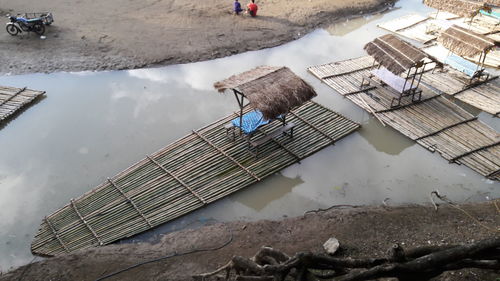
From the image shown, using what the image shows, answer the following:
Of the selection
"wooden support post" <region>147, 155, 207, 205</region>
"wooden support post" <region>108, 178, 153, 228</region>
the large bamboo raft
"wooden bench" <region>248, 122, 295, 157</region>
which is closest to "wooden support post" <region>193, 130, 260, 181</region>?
"wooden bench" <region>248, 122, 295, 157</region>

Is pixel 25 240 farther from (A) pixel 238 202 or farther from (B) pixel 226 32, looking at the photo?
(B) pixel 226 32

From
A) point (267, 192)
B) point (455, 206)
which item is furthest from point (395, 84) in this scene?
point (267, 192)

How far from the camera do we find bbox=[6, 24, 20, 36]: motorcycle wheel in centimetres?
1295

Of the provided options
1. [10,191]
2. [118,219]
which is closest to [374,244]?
[118,219]

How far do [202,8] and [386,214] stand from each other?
443 inches

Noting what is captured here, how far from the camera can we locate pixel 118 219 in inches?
295

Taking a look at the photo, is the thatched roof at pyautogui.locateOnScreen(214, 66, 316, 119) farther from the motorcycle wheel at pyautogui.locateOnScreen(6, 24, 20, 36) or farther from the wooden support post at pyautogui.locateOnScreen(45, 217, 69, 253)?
the motorcycle wheel at pyautogui.locateOnScreen(6, 24, 20, 36)

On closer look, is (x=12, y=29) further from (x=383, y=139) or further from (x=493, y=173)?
(x=493, y=173)

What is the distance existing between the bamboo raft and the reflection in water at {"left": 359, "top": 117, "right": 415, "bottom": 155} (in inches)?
15.1

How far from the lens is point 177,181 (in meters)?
8.26

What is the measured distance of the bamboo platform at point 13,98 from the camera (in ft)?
33.2

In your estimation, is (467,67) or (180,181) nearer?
(180,181)

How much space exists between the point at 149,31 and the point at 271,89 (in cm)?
713

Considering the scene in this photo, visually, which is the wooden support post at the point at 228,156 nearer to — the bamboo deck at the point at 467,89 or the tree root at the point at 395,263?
the tree root at the point at 395,263
